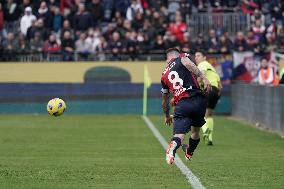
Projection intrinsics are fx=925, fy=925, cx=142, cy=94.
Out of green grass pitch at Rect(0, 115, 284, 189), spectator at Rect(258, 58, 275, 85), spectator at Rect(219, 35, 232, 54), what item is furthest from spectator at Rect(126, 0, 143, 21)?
green grass pitch at Rect(0, 115, 284, 189)

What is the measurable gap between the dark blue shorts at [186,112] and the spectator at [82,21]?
21.4 meters

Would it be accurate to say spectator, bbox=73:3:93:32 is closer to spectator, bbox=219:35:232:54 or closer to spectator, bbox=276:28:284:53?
spectator, bbox=219:35:232:54

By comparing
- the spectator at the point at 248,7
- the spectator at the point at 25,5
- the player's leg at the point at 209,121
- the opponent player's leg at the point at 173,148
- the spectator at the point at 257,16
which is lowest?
the player's leg at the point at 209,121

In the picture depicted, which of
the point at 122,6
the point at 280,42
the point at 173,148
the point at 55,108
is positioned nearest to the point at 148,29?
the point at 122,6

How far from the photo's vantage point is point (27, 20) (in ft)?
115

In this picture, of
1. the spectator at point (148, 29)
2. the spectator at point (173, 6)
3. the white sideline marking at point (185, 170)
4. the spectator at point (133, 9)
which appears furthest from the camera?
the spectator at point (173, 6)

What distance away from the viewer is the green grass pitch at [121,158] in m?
A: 12.3

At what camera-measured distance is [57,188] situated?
11461 mm

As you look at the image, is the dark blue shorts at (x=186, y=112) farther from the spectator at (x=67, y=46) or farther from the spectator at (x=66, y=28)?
the spectator at (x=66, y=28)

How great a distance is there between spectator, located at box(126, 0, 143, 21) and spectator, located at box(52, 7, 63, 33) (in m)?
2.65

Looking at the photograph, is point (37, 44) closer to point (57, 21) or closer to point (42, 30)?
point (42, 30)

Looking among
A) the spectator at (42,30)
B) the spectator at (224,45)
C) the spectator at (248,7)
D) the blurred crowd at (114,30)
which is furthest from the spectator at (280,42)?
the spectator at (42,30)

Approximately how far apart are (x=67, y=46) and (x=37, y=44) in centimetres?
111

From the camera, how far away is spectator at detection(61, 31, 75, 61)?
3384cm
